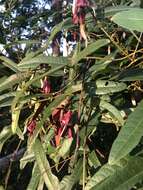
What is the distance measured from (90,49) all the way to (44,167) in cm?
26

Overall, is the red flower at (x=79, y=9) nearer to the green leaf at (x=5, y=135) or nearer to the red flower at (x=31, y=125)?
the red flower at (x=31, y=125)

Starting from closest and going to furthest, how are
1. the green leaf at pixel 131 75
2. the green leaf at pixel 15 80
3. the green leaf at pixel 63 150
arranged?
the green leaf at pixel 131 75
the green leaf at pixel 63 150
the green leaf at pixel 15 80

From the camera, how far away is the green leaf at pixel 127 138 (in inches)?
29.3

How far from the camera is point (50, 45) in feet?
3.83

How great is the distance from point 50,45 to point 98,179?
1.35ft

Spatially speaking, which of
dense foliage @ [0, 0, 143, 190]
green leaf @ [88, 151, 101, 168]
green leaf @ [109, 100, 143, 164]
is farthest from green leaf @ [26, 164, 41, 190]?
green leaf @ [109, 100, 143, 164]

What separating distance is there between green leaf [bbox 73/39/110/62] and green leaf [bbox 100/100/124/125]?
0.31 ft

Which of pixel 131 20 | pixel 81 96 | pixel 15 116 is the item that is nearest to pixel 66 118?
pixel 81 96

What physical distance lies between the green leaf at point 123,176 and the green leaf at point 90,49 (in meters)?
0.22

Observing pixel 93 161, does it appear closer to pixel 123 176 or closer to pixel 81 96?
pixel 81 96

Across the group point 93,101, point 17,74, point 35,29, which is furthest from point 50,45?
point 35,29

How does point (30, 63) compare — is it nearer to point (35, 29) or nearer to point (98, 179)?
point (98, 179)

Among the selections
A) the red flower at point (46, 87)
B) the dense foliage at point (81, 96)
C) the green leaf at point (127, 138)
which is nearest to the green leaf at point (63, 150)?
the dense foliage at point (81, 96)

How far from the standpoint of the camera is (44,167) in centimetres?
106
